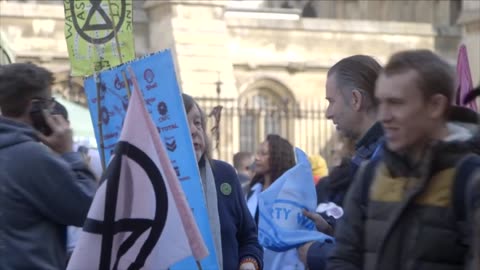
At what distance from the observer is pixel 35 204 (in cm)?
573

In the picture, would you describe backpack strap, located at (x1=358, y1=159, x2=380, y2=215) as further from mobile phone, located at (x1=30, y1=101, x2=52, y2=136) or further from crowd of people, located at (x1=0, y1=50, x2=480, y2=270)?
mobile phone, located at (x1=30, y1=101, x2=52, y2=136)

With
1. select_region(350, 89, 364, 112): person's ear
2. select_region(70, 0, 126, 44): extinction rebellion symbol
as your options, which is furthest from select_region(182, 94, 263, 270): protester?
select_region(70, 0, 126, 44): extinction rebellion symbol

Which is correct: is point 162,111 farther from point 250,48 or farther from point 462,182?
point 250,48

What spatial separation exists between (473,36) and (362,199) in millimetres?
21573

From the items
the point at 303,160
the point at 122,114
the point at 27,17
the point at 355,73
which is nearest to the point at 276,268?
the point at 303,160

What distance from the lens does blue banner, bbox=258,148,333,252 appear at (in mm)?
7211

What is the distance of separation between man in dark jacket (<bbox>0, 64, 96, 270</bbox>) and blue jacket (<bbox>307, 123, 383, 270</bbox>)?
1.01m

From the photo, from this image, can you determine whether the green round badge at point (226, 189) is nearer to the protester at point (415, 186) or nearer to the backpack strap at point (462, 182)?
the protester at point (415, 186)

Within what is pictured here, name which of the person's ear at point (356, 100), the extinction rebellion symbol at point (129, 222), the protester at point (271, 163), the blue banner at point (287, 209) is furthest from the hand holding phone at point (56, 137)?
the protester at point (271, 163)

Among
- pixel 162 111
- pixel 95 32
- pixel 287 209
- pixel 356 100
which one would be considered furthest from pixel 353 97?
pixel 95 32

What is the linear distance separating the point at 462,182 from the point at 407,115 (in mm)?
268

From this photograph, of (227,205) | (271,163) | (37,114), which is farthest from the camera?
(271,163)

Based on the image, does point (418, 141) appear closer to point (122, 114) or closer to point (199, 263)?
point (199, 263)

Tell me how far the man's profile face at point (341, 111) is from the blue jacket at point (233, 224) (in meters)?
1.35
